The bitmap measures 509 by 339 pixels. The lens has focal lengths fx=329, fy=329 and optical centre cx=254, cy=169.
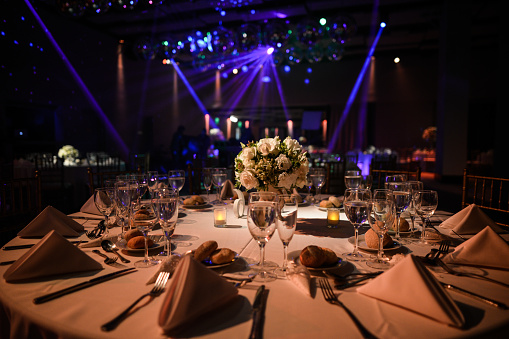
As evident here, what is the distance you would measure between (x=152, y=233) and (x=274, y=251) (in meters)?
0.66

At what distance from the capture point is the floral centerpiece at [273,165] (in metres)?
1.68

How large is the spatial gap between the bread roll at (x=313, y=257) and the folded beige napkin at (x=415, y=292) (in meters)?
0.16

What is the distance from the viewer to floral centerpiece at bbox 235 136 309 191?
5.52 feet

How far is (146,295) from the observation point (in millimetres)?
891

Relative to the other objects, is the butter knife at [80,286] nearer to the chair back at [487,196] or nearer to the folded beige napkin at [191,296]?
the folded beige napkin at [191,296]

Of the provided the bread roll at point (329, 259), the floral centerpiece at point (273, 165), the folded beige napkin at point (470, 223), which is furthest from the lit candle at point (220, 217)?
the folded beige napkin at point (470, 223)

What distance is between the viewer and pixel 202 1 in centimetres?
873

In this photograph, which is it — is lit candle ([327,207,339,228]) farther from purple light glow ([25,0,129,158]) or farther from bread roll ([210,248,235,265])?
purple light glow ([25,0,129,158])

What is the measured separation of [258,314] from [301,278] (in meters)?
0.21

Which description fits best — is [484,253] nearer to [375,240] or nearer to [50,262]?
[375,240]

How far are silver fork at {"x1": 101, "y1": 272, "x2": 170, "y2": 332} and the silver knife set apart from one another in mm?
280

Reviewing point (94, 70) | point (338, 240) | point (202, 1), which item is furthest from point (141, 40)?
point (338, 240)

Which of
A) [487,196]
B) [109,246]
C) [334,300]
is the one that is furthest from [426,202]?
[487,196]

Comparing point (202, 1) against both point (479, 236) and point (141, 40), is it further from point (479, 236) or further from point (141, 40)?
point (479, 236)
